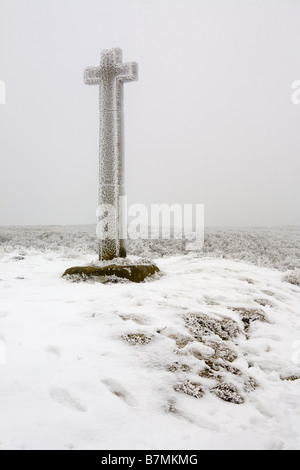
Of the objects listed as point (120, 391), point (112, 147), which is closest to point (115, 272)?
point (112, 147)

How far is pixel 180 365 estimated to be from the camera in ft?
12.2

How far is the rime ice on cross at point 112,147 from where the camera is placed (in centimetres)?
798

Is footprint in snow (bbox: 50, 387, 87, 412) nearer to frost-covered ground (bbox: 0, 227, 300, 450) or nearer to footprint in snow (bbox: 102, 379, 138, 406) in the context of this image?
frost-covered ground (bbox: 0, 227, 300, 450)

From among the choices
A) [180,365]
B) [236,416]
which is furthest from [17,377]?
[236,416]

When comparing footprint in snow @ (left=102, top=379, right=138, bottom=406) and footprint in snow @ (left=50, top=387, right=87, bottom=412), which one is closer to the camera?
footprint in snow @ (left=50, top=387, right=87, bottom=412)

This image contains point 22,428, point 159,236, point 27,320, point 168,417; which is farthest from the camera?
point 159,236

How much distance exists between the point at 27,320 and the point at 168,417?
88.8 inches

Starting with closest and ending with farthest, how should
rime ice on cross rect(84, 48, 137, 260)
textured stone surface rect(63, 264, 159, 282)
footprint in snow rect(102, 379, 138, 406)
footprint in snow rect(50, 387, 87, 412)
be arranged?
footprint in snow rect(50, 387, 87, 412)
footprint in snow rect(102, 379, 138, 406)
textured stone surface rect(63, 264, 159, 282)
rime ice on cross rect(84, 48, 137, 260)

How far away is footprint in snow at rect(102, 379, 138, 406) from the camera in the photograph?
10.3ft

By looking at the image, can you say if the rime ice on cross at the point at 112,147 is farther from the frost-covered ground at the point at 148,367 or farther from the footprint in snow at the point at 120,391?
the footprint in snow at the point at 120,391

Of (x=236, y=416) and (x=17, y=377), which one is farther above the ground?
(x=17, y=377)

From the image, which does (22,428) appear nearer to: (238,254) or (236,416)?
(236,416)

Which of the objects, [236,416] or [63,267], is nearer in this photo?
[236,416]

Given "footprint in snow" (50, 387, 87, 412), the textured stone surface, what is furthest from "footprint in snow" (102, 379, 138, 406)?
the textured stone surface
